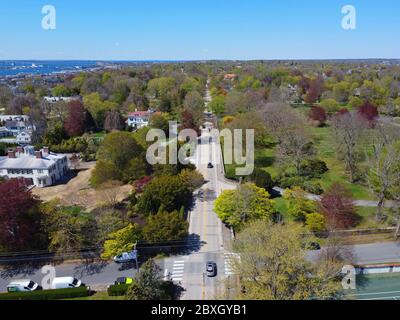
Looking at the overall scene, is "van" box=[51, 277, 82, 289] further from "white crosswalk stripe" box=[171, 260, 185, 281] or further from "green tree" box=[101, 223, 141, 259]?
"white crosswalk stripe" box=[171, 260, 185, 281]

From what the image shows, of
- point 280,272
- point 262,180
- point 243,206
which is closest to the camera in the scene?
point 280,272

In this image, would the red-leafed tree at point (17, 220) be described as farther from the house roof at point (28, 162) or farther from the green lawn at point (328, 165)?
the green lawn at point (328, 165)

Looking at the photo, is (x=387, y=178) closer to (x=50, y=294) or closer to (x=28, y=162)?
(x=50, y=294)

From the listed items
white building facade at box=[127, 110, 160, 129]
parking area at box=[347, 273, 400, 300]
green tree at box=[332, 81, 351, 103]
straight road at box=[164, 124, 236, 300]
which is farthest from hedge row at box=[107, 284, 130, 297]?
green tree at box=[332, 81, 351, 103]

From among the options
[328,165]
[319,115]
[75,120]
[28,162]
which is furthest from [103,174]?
[319,115]

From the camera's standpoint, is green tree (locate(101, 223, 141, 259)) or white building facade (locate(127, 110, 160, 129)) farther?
white building facade (locate(127, 110, 160, 129))

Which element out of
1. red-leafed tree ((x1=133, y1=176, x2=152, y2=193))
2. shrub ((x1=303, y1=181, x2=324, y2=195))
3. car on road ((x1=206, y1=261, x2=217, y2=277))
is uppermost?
red-leafed tree ((x1=133, y1=176, x2=152, y2=193))

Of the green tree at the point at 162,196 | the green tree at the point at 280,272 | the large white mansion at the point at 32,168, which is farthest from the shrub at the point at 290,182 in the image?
the large white mansion at the point at 32,168
